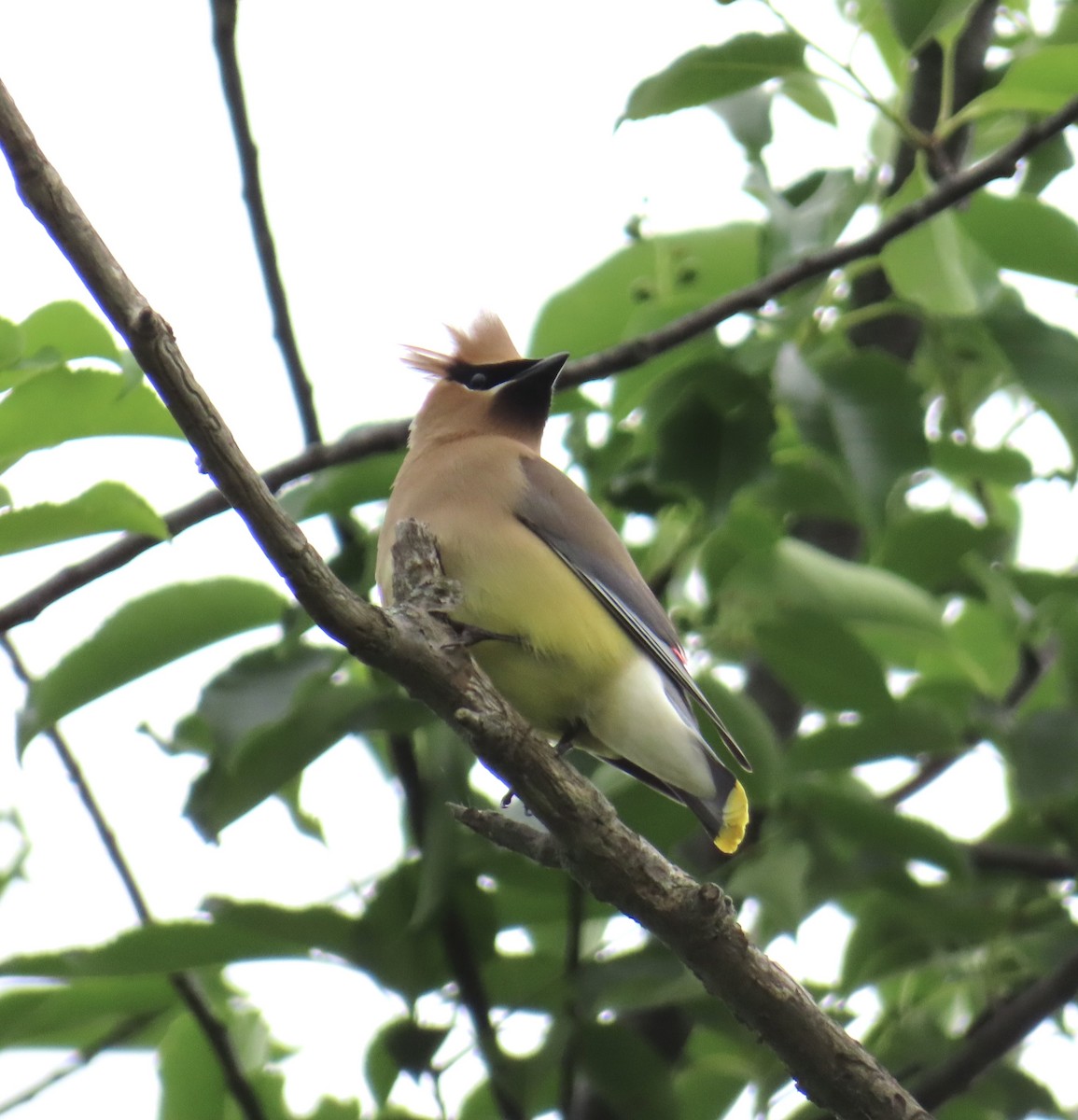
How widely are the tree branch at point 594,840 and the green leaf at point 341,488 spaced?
0.86 metres

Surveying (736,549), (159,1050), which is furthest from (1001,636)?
(159,1050)

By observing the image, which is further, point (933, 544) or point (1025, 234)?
point (933, 544)

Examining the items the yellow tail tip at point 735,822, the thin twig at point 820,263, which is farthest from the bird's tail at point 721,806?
the thin twig at point 820,263

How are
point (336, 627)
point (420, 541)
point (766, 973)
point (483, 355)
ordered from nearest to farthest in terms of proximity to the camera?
point (336, 627), point (766, 973), point (420, 541), point (483, 355)

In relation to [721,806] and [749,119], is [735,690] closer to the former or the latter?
[721,806]

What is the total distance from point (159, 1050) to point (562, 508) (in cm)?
147

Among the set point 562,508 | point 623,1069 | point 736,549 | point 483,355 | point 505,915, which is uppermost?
point 483,355

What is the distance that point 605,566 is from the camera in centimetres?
355

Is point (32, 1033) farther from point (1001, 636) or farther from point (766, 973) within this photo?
point (1001, 636)

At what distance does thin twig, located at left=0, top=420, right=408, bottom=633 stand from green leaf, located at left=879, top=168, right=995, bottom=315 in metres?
1.05

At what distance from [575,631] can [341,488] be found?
0.59m

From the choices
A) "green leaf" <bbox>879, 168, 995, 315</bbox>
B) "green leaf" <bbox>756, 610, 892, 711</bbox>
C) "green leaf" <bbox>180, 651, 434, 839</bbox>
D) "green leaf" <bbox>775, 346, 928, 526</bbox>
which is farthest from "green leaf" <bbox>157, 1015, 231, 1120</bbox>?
"green leaf" <bbox>879, 168, 995, 315</bbox>

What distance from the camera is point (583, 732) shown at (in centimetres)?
357

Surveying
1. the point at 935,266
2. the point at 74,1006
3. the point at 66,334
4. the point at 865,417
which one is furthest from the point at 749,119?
the point at 74,1006
